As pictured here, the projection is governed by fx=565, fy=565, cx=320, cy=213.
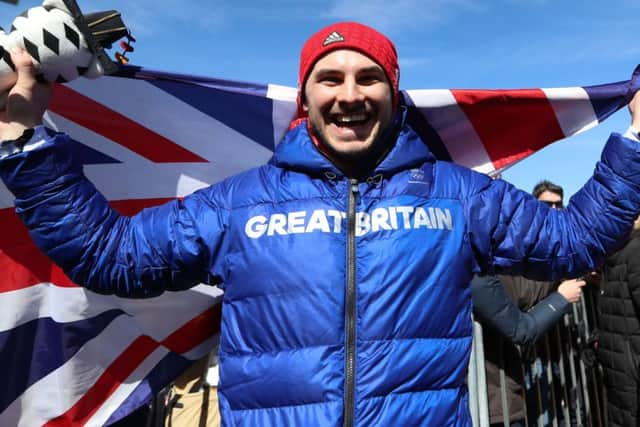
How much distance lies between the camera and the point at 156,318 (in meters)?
2.54

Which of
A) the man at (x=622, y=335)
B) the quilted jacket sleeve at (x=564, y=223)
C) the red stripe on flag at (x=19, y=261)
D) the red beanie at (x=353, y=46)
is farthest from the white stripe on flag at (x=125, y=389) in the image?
the man at (x=622, y=335)

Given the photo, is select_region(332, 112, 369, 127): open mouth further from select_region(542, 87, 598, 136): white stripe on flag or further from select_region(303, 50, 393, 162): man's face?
select_region(542, 87, 598, 136): white stripe on flag

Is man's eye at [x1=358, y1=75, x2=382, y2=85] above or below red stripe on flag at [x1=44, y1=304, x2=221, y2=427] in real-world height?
above

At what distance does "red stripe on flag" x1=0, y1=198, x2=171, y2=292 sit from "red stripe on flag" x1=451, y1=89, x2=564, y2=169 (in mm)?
1971

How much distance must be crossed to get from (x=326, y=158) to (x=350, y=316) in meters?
0.51

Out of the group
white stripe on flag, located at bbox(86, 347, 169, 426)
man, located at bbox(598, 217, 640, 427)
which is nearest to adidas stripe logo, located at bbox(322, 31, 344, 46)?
white stripe on flag, located at bbox(86, 347, 169, 426)

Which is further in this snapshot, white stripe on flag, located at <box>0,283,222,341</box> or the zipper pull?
white stripe on flag, located at <box>0,283,222,341</box>

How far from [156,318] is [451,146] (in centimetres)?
161

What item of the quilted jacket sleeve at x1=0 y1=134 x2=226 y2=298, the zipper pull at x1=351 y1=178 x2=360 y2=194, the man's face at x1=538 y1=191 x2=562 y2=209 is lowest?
the quilted jacket sleeve at x1=0 y1=134 x2=226 y2=298

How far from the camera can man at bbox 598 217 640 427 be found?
3557mm

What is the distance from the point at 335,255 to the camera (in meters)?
1.66

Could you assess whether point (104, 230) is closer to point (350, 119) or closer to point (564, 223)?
point (350, 119)

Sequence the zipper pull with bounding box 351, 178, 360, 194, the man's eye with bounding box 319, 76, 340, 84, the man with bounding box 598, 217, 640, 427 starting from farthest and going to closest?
the man with bounding box 598, 217, 640, 427 < the man's eye with bounding box 319, 76, 340, 84 < the zipper pull with bounding box 351, 178, 360, 194

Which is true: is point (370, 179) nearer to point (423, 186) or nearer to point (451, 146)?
point (423, 186)
